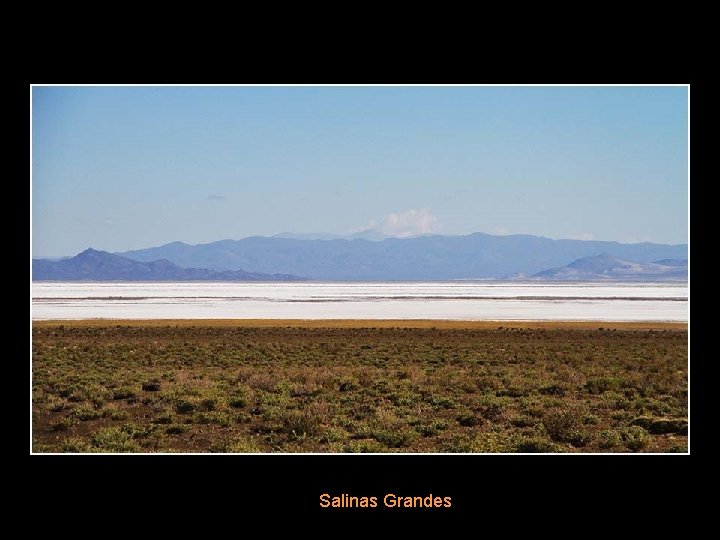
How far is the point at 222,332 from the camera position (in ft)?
116

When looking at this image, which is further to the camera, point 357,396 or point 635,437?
point 357,396

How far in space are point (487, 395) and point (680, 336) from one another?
24.2m

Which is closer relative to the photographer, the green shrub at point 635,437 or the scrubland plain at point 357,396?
the green shrub at point 635,437

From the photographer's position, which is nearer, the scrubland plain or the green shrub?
the green shrub

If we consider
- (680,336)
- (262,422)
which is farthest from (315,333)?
(262,422)

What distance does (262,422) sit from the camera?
11.3 metres
